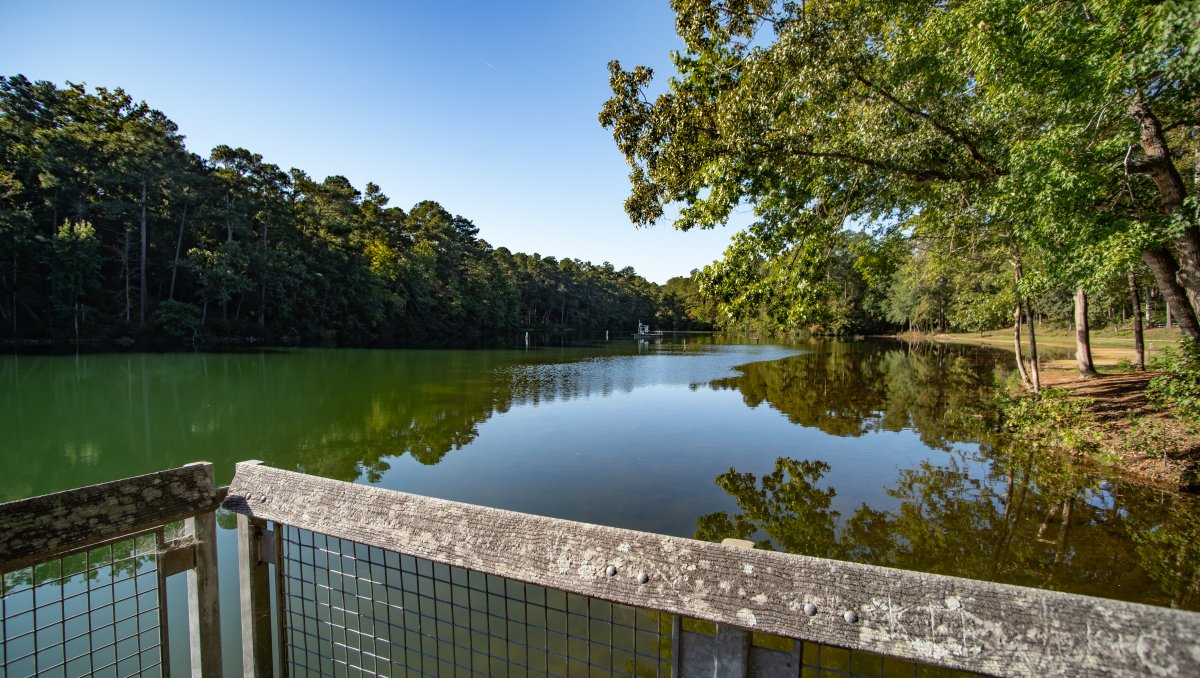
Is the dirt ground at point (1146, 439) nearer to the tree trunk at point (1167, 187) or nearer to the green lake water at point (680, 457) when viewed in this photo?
the green lake water at point (680, 457)

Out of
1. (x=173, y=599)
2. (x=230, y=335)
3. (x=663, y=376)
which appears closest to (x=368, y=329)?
(x=230, y=335)

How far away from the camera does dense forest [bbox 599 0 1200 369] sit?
588 cm

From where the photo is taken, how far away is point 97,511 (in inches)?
68.0

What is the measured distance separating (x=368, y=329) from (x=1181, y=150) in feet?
182

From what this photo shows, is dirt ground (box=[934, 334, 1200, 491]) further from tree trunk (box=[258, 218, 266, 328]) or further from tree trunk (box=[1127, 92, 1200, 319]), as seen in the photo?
tree trunk (box=[258, 218, 266, 328])

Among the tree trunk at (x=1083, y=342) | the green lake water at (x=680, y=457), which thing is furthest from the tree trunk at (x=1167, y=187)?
the tree trunk at (x=1083, y=342)

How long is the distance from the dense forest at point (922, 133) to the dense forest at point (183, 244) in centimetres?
4167

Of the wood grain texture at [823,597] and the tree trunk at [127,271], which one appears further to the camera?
the tree trunk at [127,271]

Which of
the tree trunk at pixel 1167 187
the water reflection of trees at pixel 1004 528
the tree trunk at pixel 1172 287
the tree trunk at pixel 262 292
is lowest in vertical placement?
the water reflection of trees at pixel 1004 528

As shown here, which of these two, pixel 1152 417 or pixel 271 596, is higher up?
pixel 271 596

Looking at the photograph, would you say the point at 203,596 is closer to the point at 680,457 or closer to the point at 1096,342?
the point at 680,457

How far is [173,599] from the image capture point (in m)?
5.31

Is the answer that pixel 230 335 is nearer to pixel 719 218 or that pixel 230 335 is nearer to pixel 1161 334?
pixel 719 218

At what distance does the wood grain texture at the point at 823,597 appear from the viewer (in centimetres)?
103
